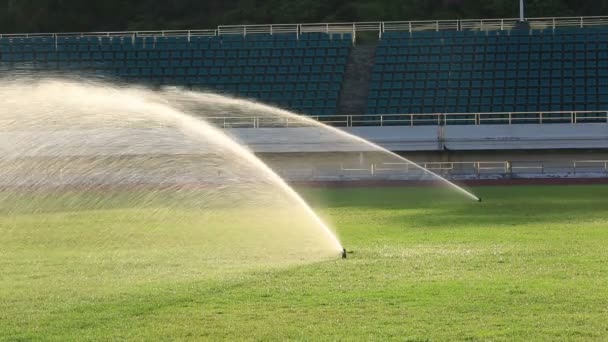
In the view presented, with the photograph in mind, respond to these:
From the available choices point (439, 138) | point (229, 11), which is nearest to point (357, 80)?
point (439, 138)

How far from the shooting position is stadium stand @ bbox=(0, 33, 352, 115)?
156 feet

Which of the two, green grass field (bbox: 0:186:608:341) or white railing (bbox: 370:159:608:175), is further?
white railing (bbox: 370:159:608:175)

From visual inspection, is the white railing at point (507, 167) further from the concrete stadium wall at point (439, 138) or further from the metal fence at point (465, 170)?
the concrete stadium wall at point (439, 138)

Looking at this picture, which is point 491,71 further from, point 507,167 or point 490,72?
point 507,167

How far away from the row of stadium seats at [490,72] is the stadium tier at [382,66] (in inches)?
1.7

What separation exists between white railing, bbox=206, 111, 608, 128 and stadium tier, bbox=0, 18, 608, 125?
116 millimetres

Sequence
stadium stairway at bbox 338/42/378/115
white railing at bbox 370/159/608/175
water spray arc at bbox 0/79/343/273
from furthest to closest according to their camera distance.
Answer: stadium stairway at bbox 338/42/378/115
white railing at bbox 370/159/608/175
water spray arc at bbox 0/79/343/273

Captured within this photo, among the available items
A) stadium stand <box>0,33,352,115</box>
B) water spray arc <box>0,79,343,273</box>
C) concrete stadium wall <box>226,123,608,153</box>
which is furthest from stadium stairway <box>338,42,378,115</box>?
water spray arc <box>0,79,343,273</box>

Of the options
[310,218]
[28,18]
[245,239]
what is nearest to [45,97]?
[245,239]

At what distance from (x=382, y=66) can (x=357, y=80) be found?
49.2 inches

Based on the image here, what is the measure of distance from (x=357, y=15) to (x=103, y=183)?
29457 millimetres

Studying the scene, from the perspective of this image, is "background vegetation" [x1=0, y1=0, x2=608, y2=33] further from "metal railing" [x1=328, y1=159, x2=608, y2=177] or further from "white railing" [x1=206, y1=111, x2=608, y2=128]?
"metal railing" [x1=328, y1=159, x2=608, y2=177]

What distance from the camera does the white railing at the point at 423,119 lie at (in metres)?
42.7

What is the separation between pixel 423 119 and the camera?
44281mm
